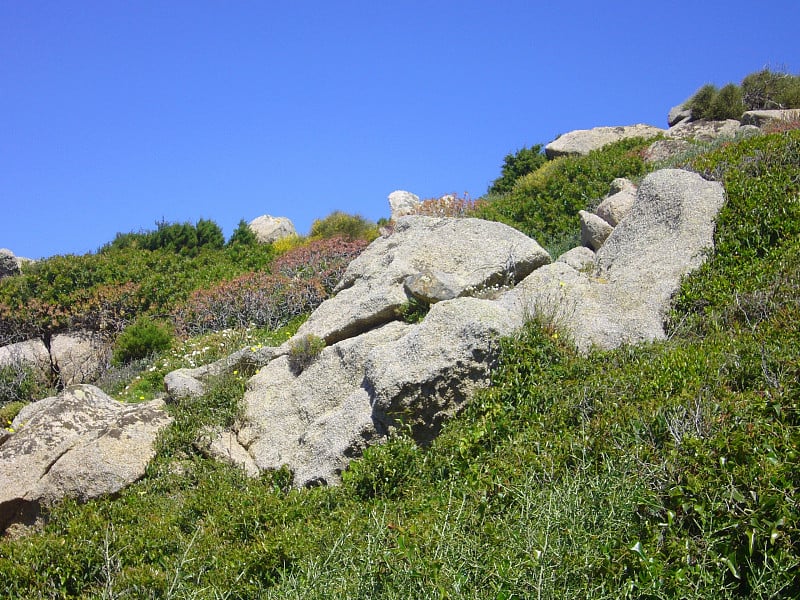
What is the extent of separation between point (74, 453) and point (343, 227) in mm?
14450

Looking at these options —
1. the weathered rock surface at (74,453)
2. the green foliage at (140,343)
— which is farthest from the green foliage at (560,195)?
the weathered rock surface at (74,453)

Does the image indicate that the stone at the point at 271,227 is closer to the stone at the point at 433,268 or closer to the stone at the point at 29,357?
the stone at the point at 29,357

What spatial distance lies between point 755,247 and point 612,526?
6.10 meters

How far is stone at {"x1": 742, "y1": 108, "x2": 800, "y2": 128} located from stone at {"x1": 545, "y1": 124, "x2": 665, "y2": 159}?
335 cm

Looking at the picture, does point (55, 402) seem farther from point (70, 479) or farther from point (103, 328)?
point (103, 328)

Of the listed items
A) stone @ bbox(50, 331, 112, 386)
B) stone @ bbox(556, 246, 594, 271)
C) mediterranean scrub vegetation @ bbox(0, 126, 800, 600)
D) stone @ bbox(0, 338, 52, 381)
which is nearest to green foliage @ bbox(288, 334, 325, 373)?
mediterranean scrub vegetation @ bbox(0, 126, 800, 600)

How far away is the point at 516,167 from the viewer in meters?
25.2

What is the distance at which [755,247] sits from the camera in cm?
945

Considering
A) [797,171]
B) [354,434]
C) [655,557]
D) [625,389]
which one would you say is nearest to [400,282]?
[354,434]

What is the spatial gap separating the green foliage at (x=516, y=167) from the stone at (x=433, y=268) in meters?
13.1

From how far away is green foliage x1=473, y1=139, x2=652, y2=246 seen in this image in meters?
16.3

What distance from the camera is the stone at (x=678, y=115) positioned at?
85.0 feet

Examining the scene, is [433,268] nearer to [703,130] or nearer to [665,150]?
[665,150]

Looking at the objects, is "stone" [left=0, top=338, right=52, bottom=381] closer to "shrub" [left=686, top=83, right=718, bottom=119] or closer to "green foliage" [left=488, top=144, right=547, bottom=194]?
"green foliage" [left=488, top=144, right=547, bottom=194]
